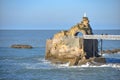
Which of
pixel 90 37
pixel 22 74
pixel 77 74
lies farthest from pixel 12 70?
pixel 90 37

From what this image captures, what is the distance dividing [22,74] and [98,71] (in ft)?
31.4

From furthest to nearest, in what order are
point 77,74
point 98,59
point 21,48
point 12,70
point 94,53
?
1. point 21,48
2. point 94,53
3. point 98,59
4. point 12,70
5. point 77,74

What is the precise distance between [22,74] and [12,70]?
4491 millimetres

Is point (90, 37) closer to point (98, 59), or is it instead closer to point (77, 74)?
point (98, 59)

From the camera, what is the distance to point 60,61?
74062mm

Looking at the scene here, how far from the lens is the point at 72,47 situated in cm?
7325

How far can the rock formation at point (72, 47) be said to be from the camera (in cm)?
7228

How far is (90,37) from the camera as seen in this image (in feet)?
243

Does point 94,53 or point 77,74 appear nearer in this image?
point 77,74

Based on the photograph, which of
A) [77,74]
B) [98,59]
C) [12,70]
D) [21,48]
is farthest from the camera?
[21,48]

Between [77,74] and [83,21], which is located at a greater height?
[83,21]

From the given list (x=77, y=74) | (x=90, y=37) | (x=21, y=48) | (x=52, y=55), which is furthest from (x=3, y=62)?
(x=21, y=48)

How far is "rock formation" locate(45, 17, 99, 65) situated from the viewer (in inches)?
2845

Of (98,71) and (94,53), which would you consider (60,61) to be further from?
(98,71)
